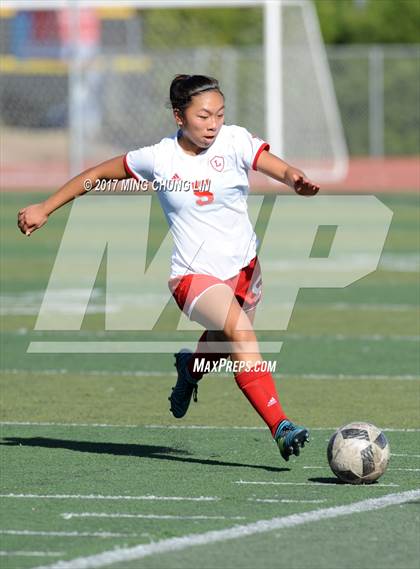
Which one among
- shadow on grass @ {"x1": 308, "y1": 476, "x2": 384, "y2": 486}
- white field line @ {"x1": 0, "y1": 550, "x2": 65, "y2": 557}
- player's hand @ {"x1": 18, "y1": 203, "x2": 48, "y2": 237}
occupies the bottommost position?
shadow on grass @ {"x1": 308, "y1": 476, "x2": 384, "y2": 486}

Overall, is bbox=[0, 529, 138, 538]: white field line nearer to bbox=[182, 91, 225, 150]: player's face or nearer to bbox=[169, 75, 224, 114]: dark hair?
bbox=[182, 91, 225, 150]: player's face

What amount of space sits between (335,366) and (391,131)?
96.4 ft

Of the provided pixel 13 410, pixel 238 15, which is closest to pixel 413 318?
pixel 13 410

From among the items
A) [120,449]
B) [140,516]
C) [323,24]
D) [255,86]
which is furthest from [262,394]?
[323,24]

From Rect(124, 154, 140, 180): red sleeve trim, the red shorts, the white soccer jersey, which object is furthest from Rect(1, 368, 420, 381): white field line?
Rect(124, 154, 140, 180): red sleeve trim

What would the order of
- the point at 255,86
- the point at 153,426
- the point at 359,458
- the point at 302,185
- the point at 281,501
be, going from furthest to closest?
1. the point at 255,86
2. the point at 153,426
3. the point at 302,185
4. the point at 359,458
5. the point at 281,501

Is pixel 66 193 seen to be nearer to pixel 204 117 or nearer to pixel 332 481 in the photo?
pixel 204 117

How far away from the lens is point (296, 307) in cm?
1700

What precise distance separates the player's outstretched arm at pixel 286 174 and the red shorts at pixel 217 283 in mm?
589

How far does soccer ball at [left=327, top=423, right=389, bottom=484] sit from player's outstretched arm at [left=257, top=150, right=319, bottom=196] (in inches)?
50.9

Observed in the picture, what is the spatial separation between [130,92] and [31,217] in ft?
93.4

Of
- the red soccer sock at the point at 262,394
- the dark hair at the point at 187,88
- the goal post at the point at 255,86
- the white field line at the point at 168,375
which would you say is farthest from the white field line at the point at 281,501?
the goal post at the point at 255,86

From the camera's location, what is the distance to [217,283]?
847 cm

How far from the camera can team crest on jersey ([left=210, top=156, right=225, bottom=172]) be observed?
27.8ft
